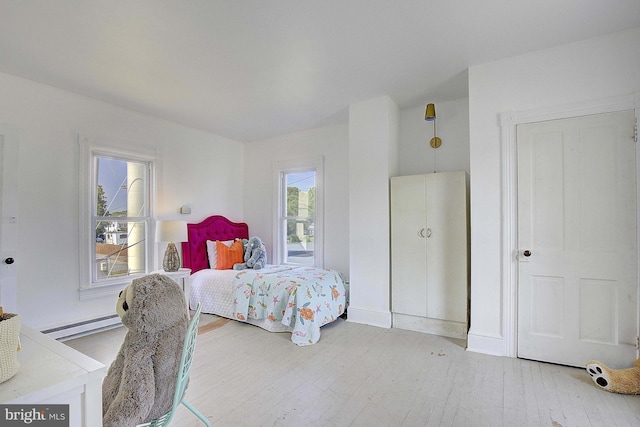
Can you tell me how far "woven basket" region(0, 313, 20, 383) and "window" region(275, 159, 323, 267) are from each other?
3.84 m

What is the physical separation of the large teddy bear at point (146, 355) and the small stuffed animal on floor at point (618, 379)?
9.19 feet

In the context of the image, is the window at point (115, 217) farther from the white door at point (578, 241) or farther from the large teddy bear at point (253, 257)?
the white door at point (578, 241)

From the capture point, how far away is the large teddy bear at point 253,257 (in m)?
4.31

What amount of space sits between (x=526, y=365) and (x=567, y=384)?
1.04 feet

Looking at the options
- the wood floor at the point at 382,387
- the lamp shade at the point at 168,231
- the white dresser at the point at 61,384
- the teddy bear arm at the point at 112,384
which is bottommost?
the wood floor at the point at 382,387

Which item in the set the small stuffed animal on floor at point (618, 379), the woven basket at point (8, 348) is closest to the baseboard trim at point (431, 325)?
the small stuffed animal on floor at point (618, 379)

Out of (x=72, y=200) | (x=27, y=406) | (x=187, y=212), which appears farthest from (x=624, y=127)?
(x=72, y=200)

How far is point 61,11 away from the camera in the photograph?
2064 mm

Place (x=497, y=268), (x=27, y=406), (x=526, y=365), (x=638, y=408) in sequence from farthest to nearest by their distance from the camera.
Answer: (x=497, y=268) → (x=526, y=365) → (x=638, y=408) → (x=27, y=406)

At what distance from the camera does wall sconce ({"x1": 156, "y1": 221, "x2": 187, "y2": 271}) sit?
365cm

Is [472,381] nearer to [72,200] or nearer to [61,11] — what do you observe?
[61,11]

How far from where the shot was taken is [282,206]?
5.16 m

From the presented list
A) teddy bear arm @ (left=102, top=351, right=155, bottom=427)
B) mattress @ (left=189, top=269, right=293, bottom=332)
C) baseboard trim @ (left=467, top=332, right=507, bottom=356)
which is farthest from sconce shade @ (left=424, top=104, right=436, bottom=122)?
teddy bear arm @ (left=102, top=351, right=155, bottom=427)

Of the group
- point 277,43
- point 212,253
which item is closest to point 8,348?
point 277,43
